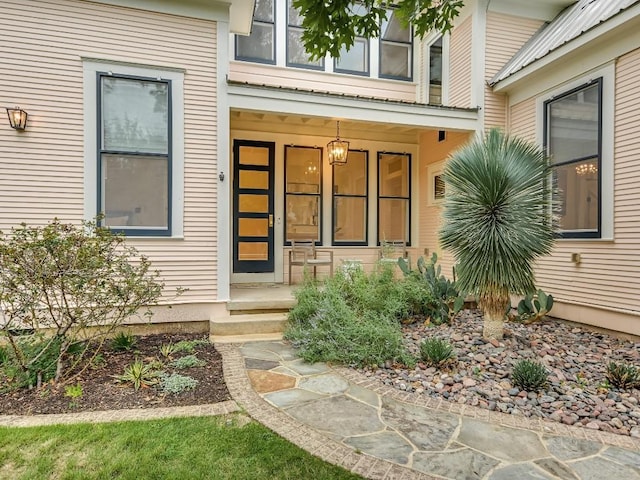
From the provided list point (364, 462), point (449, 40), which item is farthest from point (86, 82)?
point (449, 40)

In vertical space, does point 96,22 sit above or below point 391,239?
above

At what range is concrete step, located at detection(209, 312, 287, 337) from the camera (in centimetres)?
477

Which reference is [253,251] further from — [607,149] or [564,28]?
[564,28]

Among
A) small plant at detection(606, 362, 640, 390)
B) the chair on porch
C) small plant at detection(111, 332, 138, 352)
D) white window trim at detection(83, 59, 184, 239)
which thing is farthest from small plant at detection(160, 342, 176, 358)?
small plant at detection(606, 362, 640, 390)

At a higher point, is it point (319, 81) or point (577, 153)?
point (319, 81)

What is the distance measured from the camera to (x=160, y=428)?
258 centimetres

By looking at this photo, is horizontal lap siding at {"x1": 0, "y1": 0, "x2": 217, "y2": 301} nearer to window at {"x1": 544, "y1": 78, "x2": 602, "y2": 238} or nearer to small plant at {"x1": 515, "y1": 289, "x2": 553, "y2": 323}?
small plant at {"x1": 515, "y1": 289, "x2": 553, "y2": 323}

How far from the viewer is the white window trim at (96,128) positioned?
468 centimetres

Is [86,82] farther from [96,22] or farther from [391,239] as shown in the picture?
[391,239]

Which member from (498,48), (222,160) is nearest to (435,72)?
(498,48)

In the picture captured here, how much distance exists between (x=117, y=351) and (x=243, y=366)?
1.48 m

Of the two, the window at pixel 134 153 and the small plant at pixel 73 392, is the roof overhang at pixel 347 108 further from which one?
the small plant at pixel 73 392

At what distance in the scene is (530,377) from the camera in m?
3.17

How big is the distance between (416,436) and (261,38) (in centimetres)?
684
